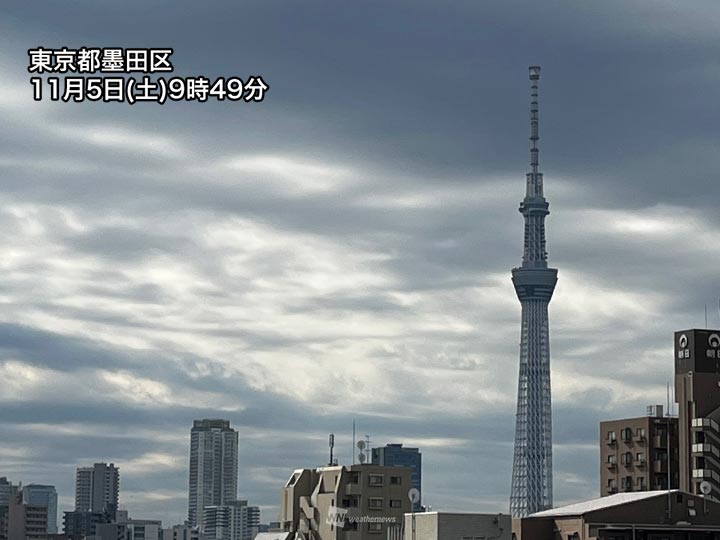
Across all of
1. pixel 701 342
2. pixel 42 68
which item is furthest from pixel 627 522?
pixel 42 68

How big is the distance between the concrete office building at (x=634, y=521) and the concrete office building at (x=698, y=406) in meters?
41.3

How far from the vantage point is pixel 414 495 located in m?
151

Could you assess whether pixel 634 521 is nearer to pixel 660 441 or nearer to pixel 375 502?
pixel 375 502

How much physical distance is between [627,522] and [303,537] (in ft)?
151

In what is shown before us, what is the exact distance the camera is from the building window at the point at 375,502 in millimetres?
157125

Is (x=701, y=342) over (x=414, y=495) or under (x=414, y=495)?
over

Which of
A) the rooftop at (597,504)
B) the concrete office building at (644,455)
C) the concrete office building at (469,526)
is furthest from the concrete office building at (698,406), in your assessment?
the concrete office building at (469,526)

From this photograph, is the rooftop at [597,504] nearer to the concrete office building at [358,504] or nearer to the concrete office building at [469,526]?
the concrete office building at [469,526]

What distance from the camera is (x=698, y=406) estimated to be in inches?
6934

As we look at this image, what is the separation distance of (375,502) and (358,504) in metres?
1.92

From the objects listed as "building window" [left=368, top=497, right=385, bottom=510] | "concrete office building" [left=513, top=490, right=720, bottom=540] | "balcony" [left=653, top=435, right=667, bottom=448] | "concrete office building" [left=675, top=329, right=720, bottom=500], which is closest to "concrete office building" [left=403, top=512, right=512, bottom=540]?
"concrete office building" [left=513, top=490, right=720, bottom=540]

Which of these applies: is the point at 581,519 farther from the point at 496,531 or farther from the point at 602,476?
the point at 602,476

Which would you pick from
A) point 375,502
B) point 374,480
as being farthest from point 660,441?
point 375,502

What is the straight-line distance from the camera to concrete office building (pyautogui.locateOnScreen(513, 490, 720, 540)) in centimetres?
12662
